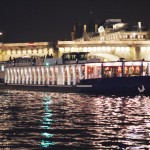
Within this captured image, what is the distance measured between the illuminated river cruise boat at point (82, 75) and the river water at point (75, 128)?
16534 mm

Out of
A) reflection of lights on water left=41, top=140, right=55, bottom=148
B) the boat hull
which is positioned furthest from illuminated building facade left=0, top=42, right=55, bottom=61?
reflection of lights on water left=41, top=140, right=55, bottom=148

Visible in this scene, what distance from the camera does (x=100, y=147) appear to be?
73.6 ft

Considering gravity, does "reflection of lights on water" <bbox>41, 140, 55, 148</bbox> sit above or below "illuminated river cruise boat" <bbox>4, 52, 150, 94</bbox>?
below

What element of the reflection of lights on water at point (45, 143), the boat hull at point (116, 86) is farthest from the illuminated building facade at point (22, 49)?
the reflection of lights on water at point (45, 143)

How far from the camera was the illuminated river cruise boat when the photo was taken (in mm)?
56219

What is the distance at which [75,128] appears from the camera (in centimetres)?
2744

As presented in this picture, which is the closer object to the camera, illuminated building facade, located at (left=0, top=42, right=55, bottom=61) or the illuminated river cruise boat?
the illuminated river cruise boat

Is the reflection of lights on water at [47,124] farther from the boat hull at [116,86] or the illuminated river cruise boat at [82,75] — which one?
the illuminated river cruise boat at [82,75]

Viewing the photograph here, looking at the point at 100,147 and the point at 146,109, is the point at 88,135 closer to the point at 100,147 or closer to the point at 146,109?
the point at 100,147

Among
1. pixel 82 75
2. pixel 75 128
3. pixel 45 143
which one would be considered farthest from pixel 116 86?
pixel 45 143

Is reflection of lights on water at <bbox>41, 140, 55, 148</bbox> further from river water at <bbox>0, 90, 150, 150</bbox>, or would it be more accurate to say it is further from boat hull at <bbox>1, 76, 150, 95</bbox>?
boat hull at <bbox>1, 76, 150, 95</bbox>

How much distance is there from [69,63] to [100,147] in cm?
4175

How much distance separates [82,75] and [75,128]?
3502 centimetres

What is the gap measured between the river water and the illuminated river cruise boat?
1653cm
